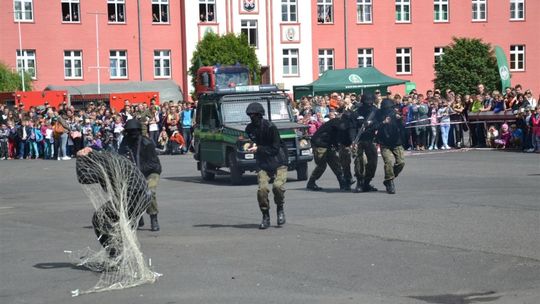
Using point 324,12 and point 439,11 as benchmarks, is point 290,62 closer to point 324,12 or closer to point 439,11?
point 324,12

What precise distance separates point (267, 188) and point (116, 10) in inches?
2050

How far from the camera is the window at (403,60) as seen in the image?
7131 cm

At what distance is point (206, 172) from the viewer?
25.1 m

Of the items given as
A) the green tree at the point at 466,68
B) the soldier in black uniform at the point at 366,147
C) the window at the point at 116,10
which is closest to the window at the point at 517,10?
the green tree at the point at 466,68

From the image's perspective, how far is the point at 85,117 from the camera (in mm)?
39438

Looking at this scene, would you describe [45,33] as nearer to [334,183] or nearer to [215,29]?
[215,29]

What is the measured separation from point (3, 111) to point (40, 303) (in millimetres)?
32429

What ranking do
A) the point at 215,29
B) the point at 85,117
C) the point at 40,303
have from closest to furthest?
the point at 40,303 < the point at 85,117 < the point at 215,29

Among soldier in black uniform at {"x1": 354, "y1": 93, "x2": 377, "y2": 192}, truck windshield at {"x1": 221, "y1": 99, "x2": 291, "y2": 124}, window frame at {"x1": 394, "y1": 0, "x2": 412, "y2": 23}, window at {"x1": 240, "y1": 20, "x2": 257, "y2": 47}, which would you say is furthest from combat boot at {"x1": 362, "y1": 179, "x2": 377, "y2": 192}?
window frame at {"x1": 394, "y1": 0, "x2": 412, "y2": 23}

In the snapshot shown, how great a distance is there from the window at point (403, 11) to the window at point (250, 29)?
993cm

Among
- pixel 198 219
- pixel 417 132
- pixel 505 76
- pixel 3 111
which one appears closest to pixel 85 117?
pixel 3 111

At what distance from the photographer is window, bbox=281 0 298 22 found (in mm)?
68375

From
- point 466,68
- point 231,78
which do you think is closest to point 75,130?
point 231,78

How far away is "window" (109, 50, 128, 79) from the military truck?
40.5 metres
